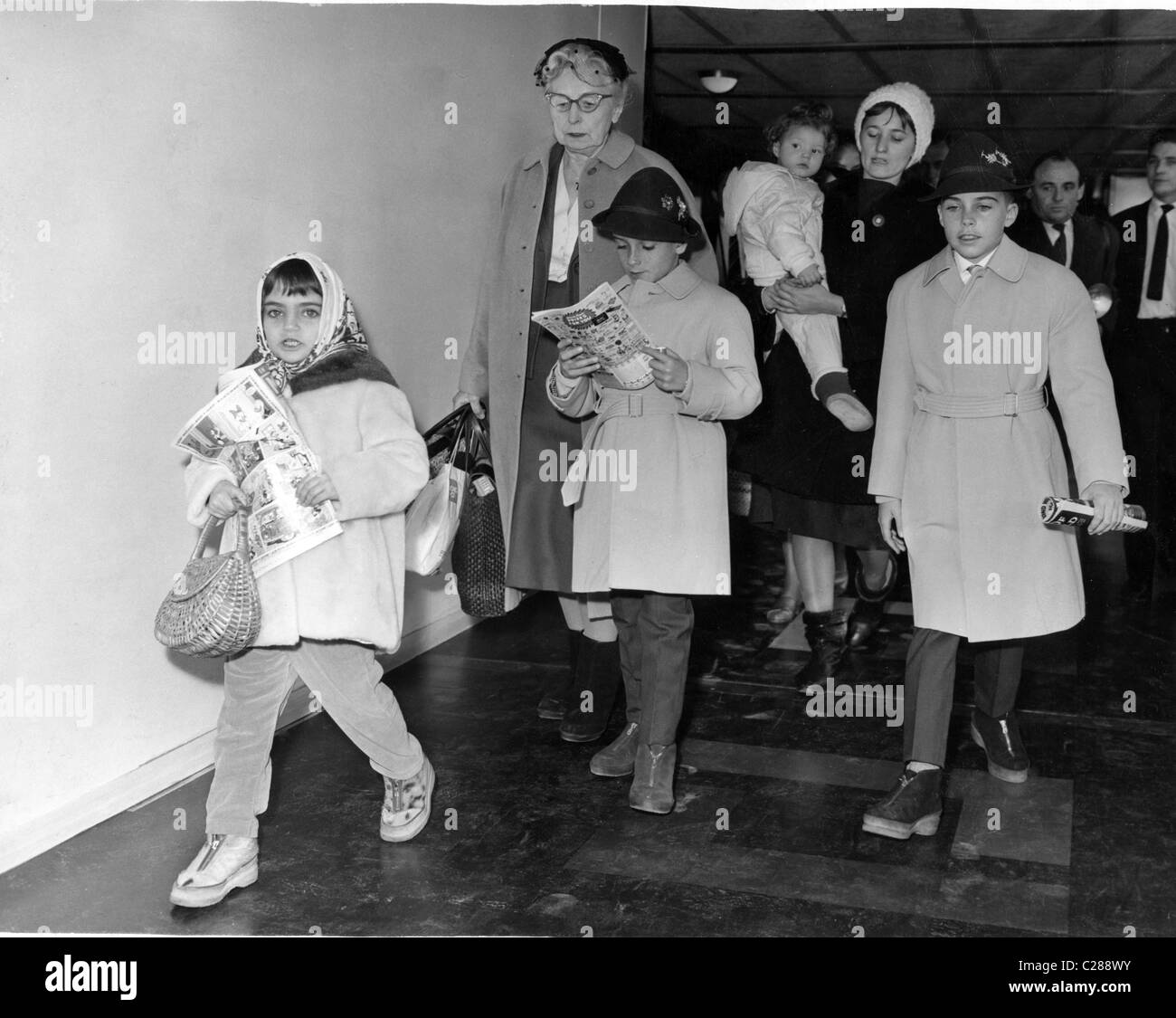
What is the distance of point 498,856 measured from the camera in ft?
10.8

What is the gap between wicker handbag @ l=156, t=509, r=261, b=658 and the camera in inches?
116

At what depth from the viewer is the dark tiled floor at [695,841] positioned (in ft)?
9.78

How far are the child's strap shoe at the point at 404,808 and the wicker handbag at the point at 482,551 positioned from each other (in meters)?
0.87

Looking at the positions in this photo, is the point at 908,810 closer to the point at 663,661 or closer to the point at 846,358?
the point at 663,661

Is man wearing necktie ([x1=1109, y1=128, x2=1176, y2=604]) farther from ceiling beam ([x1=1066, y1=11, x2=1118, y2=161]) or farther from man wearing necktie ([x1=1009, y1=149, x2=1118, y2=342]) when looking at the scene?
ceiling beam ([x1=1066, y1=11, x2=1118, y2=161])

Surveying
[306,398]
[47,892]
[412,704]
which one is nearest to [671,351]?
[306,398]

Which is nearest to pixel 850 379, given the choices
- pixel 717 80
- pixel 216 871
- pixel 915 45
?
pixel 216 871

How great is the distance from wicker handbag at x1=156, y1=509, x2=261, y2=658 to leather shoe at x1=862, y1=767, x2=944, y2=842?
1.58 meters

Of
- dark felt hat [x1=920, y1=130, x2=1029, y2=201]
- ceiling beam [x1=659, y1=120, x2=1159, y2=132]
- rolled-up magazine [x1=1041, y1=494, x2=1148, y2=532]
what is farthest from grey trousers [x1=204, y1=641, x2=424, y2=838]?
ceiling beam [x1=659, y1=120, x2=1159, y2=132]

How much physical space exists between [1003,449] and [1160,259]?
3.19 m

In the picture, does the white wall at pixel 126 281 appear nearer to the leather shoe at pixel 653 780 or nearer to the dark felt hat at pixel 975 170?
the leather shoe at pixel 653 780

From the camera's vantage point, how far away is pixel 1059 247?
6359 millimetres

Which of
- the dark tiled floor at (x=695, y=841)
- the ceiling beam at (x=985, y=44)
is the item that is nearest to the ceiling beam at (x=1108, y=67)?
the ceiling beam at (x=985, y=44)

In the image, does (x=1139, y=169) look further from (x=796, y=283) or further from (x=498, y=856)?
(x=498, y=856)
